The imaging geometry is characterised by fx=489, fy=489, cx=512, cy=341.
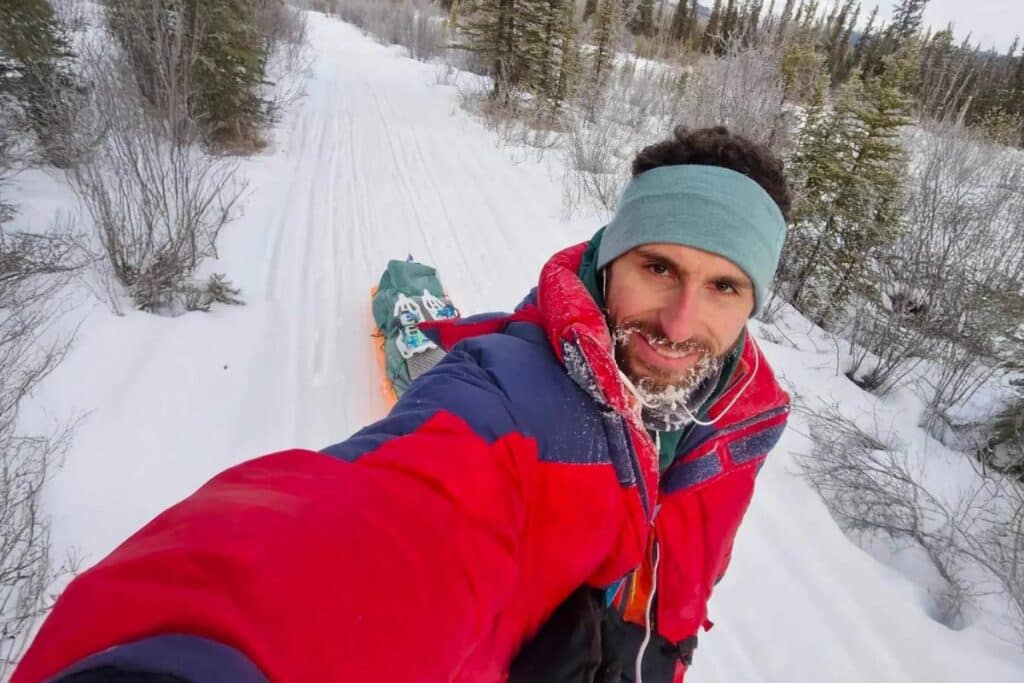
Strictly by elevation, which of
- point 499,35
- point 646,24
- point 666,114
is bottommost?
point 666,114

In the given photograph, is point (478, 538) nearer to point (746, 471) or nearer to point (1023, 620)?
point (746, 471)

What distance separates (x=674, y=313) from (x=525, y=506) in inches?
23.8

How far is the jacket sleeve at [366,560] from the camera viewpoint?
0.52 meters

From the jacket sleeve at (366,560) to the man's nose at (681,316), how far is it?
396 mm

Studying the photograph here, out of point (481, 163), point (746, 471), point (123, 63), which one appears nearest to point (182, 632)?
point (746, 471)

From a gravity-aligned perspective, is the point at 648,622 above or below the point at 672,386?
below

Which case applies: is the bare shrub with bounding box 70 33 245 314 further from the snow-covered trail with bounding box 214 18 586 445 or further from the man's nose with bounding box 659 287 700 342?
the man's nose with bounding box 659 287 700 342

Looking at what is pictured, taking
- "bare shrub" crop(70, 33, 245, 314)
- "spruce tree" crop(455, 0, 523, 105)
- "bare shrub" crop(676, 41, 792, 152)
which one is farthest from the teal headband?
"spruce tree" crop(455, 0, 523, 105)

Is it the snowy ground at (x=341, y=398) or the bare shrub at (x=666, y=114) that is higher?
the bare shrub at (x=666, y=114)

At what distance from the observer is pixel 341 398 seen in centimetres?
322

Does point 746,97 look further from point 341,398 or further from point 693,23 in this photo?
point 693,23

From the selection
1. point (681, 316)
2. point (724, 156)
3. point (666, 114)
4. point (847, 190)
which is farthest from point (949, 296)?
point (666, 114)

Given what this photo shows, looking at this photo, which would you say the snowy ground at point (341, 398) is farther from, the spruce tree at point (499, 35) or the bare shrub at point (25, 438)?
the spruce tree at point (499, 35)

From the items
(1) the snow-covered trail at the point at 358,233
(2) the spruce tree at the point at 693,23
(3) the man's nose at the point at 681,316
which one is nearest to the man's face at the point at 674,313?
(3) the man's nose at the point at 681,316
